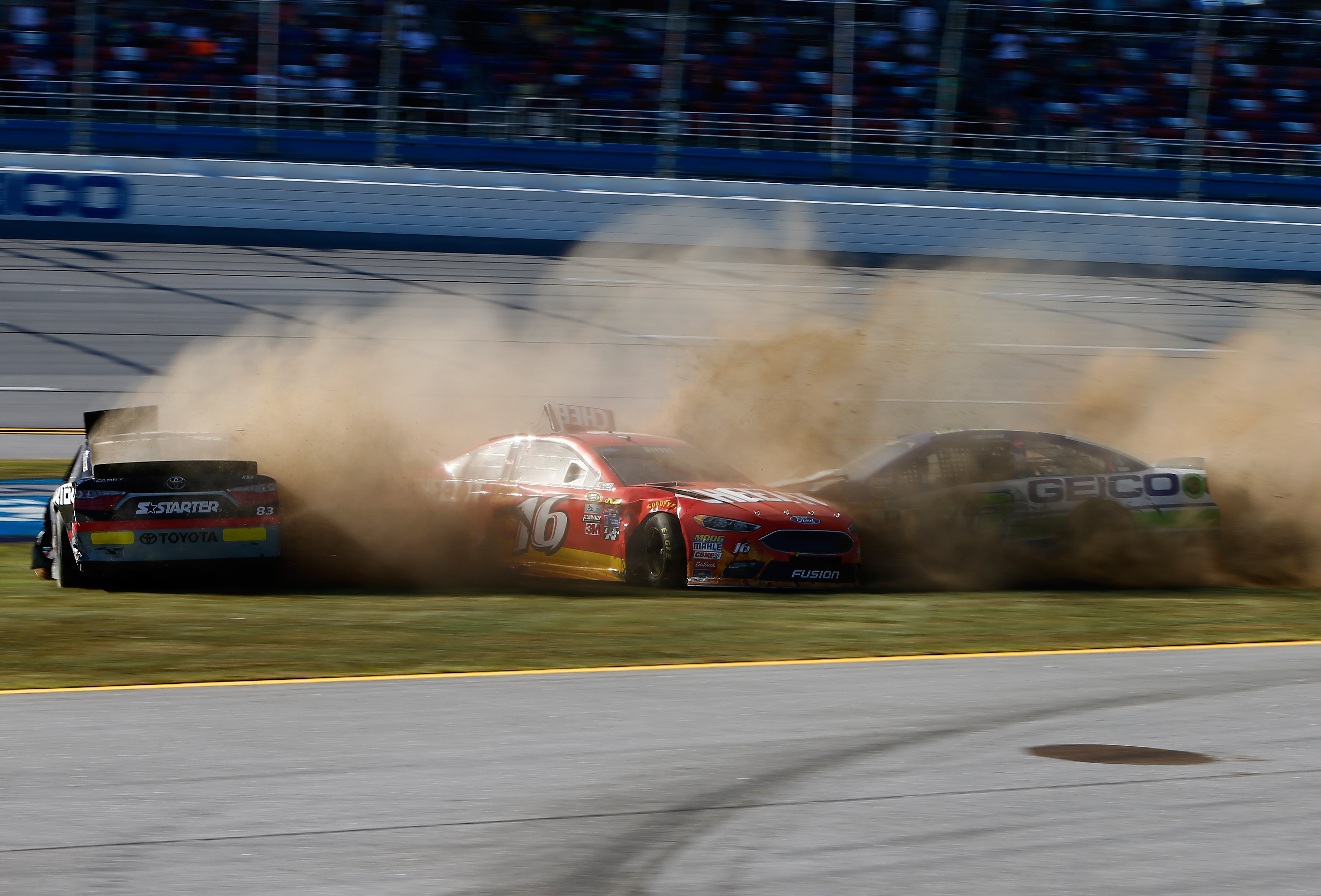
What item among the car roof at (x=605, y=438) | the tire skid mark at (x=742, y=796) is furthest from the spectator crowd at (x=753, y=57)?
the tire skid mark at (x=742, y=796)

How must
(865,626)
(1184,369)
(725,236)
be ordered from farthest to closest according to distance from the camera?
(725,236), (1184,369), (865,626)

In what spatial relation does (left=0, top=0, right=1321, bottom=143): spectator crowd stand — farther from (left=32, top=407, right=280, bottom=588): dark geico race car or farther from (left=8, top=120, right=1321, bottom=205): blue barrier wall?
(left=32, top=407, right=280, bottom=588): dark geico race car

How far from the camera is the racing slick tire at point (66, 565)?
33.9 feet

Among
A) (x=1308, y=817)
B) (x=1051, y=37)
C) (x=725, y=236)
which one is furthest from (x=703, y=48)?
(x=1308, y=817)

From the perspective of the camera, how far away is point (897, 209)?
25.3 m

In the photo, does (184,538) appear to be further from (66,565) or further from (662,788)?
(662,788)

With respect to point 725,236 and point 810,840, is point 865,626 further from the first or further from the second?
point 725,236

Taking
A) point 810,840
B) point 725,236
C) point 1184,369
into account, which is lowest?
point 810,840

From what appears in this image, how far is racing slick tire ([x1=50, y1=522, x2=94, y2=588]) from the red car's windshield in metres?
3.65

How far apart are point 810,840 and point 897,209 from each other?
2169 centimetres

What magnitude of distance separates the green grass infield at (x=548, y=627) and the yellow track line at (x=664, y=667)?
9 cm

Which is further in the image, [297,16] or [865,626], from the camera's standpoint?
[297,16]

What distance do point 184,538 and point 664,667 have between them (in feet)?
13.3

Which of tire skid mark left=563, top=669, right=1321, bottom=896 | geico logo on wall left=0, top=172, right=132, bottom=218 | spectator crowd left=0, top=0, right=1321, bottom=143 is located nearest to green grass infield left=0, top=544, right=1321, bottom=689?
tire skid mark left=563, top=669, right=1321, bottom=896
